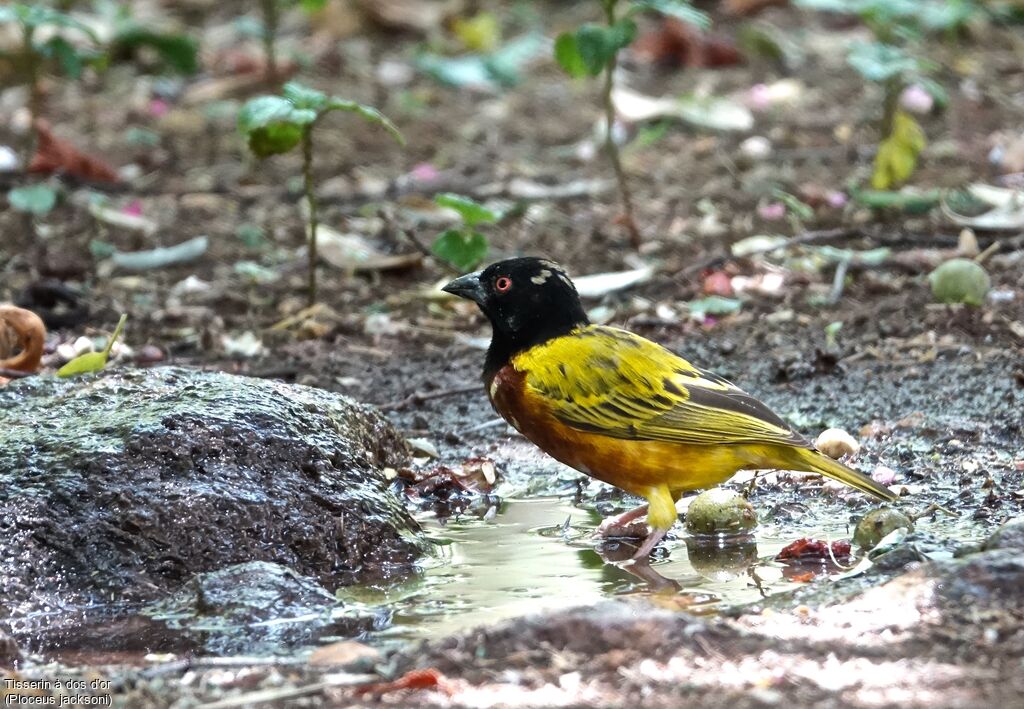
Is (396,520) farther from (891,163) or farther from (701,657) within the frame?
(891,163)

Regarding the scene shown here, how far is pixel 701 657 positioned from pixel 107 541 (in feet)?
6.17

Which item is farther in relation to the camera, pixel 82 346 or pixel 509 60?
pixel 509 60

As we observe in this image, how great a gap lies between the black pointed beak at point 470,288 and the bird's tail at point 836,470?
1.32 m

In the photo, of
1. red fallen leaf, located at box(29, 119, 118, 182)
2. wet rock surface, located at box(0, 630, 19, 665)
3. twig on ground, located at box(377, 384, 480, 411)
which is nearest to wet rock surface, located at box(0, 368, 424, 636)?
wet rock surface, located at box(0, 630, 19, 665)

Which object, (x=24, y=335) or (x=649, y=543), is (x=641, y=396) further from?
(x=24, y=335)

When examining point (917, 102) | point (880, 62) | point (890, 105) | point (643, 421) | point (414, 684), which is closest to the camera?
point (414, 684)

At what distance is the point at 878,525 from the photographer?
465 centimetres

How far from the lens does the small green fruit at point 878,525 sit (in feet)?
15.2

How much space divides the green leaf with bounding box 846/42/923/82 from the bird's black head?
117 inches

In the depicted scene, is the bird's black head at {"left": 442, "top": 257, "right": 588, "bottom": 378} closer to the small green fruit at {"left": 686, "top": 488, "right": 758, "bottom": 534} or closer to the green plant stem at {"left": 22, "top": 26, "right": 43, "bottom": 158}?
the small green fruit at {"left": 686, "top": 488, "right": 758, "bottom": 534}

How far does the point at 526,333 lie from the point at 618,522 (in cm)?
80

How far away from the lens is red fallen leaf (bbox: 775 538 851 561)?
4.65m

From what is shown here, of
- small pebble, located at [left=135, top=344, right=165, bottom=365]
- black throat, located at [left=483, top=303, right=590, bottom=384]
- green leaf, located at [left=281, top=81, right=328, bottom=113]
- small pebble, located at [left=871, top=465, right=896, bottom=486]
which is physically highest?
green leaf, located at [left=281, top=81, right=328, bottom=113]

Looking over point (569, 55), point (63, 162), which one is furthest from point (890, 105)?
point (63, 162)
